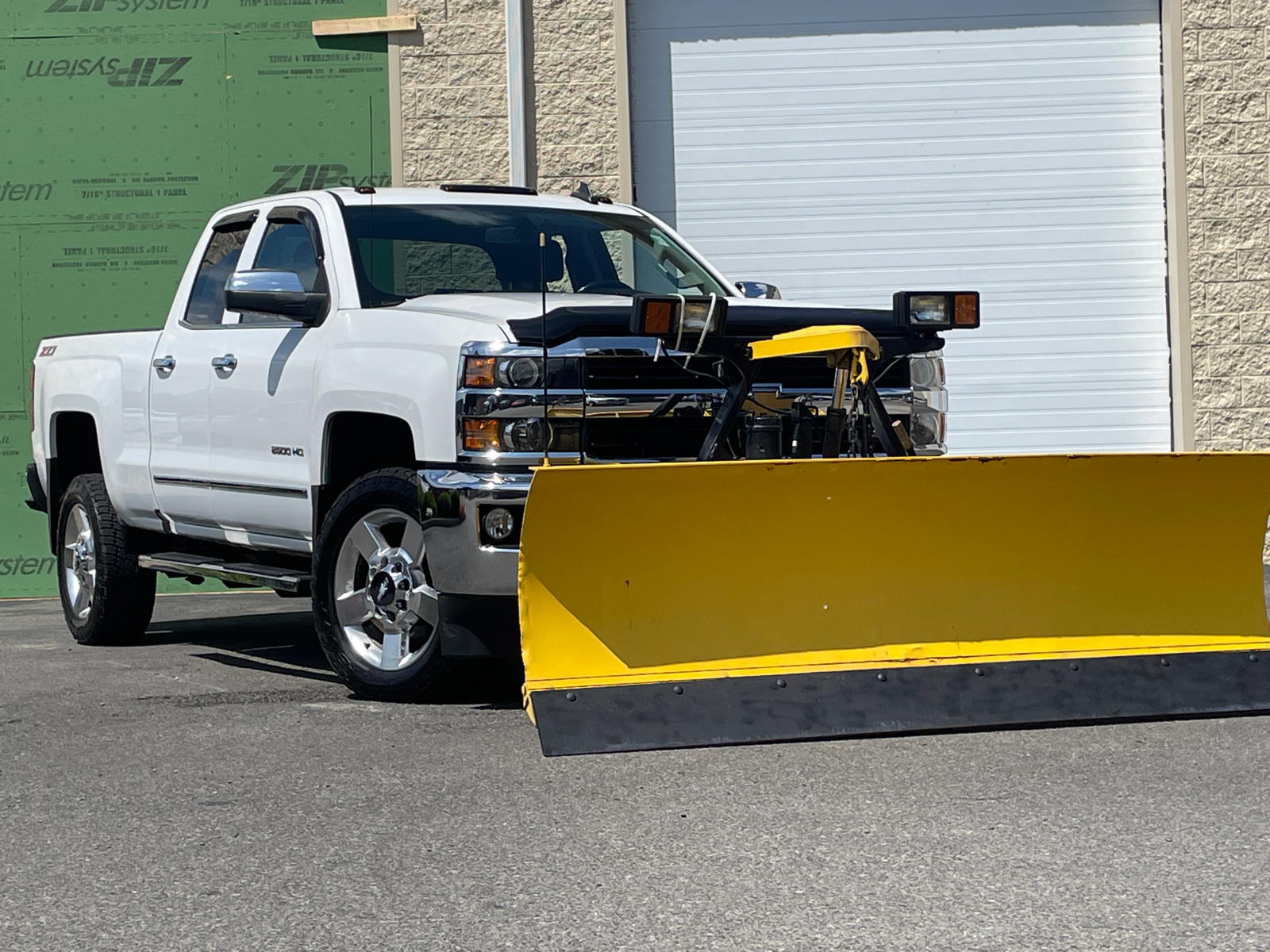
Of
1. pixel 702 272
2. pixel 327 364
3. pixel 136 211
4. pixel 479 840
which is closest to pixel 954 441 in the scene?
pixel 702 272

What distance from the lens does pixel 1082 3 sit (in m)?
13.3

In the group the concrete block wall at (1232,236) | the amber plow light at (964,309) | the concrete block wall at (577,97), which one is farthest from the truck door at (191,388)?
the concrete block wall at (1232,236)

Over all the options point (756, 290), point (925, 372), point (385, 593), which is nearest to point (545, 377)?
point (385, 593)

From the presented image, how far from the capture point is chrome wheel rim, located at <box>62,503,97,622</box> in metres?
9.07

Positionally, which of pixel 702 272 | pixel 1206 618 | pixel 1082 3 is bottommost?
pixel 1206 618

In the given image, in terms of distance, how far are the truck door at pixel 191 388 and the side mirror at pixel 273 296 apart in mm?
741

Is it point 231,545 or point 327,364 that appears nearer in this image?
point 327,364

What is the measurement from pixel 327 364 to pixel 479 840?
2.83 metres

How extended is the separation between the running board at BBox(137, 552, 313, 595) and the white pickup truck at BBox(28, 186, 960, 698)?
0.02 m

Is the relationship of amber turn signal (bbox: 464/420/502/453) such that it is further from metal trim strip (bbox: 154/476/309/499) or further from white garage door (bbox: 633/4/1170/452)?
white garage door (bbox: 633/4/1170/452)

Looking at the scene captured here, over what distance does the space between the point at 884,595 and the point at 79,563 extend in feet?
17.0

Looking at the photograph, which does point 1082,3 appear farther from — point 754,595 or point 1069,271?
point 754,595

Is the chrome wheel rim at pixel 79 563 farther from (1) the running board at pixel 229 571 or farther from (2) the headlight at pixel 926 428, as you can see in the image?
Result: (2) the headlight at pixel 926 428

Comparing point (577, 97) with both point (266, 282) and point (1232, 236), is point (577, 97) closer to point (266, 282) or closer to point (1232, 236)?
point (1232, 236)
